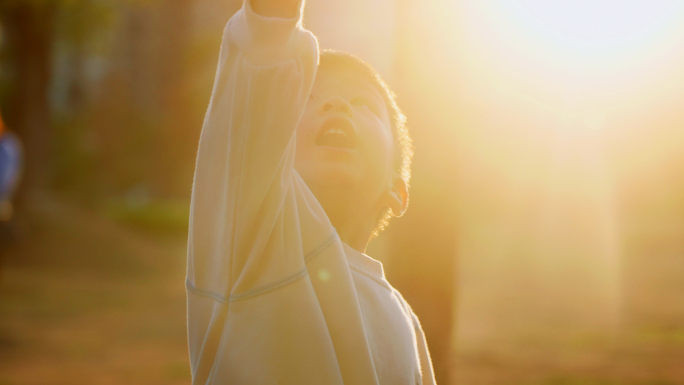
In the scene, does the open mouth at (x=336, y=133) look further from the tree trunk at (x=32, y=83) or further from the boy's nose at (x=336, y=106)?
the tree trunk at (x=32, y=83)

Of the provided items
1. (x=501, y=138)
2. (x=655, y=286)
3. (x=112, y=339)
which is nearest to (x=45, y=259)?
(x=112, y=339)

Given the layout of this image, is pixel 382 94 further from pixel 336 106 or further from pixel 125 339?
pixel 125 339

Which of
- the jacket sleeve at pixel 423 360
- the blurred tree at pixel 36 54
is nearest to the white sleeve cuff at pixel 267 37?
the jacket sleeve at pixel 423 360

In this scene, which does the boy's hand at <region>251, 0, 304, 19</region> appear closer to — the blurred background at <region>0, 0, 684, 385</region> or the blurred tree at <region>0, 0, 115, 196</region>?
the blurred background at <region>0, 0, 684, 385</region>

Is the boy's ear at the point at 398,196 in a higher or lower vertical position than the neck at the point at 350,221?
higher

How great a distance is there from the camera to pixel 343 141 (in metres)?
1.81

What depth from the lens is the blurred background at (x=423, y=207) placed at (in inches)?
139

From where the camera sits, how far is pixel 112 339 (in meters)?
7.36

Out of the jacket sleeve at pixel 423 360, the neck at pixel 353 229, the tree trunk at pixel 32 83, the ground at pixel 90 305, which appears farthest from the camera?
the tree trunk at pixel 32 83

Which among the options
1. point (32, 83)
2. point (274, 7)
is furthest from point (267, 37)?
point (32, 83)

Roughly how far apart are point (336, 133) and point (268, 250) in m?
0.47

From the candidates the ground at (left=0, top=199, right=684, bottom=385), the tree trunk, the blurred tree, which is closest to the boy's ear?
the ground at (left=0, top=199, right=684, bottom=385)

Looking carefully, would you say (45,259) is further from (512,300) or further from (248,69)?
(248,69)

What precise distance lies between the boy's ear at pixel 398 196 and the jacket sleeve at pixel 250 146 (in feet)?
2.09
